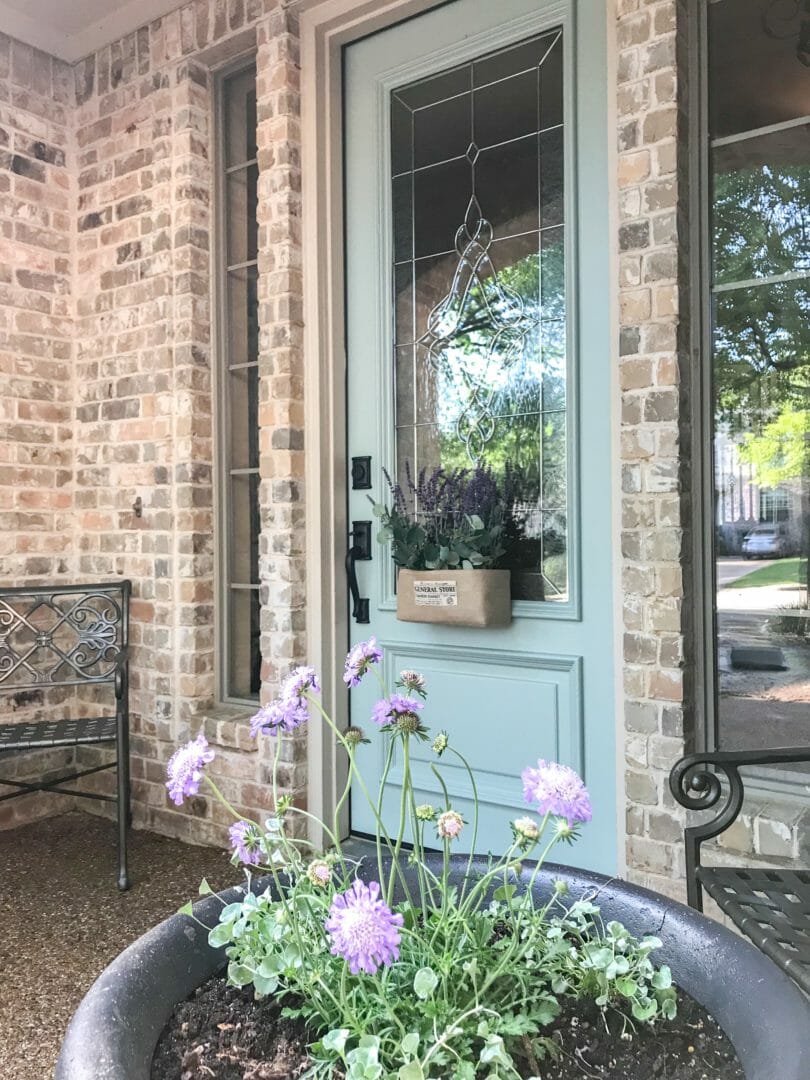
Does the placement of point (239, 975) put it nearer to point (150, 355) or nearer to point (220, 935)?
point (220, 935)

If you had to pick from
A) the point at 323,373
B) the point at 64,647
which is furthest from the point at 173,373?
the point at 64,647

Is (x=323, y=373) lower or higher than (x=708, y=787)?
higher

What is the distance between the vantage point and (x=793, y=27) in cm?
206

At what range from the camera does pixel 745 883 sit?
1572mm

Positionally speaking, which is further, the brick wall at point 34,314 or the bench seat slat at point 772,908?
the brick wall at point 34,314

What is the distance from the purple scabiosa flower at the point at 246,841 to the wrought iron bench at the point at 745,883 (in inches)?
34.9

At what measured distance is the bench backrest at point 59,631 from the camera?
304 centimetres

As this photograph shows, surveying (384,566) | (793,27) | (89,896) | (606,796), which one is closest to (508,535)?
(384,566)

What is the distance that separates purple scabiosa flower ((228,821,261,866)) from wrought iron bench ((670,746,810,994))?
34.9 inches

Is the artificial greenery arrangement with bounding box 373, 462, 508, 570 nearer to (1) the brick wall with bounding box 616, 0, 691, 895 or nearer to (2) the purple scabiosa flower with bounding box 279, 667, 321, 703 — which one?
(1) the brick wall with bounding box 616, 0, 691, 895

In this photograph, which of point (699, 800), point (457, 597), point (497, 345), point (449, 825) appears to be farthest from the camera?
point (497, 345)

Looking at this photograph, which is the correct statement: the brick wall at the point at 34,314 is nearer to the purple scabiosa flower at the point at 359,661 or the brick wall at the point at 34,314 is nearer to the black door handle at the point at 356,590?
the black door handle at the point at 356,590

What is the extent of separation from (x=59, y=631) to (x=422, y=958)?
2.78 meters

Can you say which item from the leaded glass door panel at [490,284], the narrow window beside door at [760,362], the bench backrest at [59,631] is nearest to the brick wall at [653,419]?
the narrow window beside door at [760,362]
